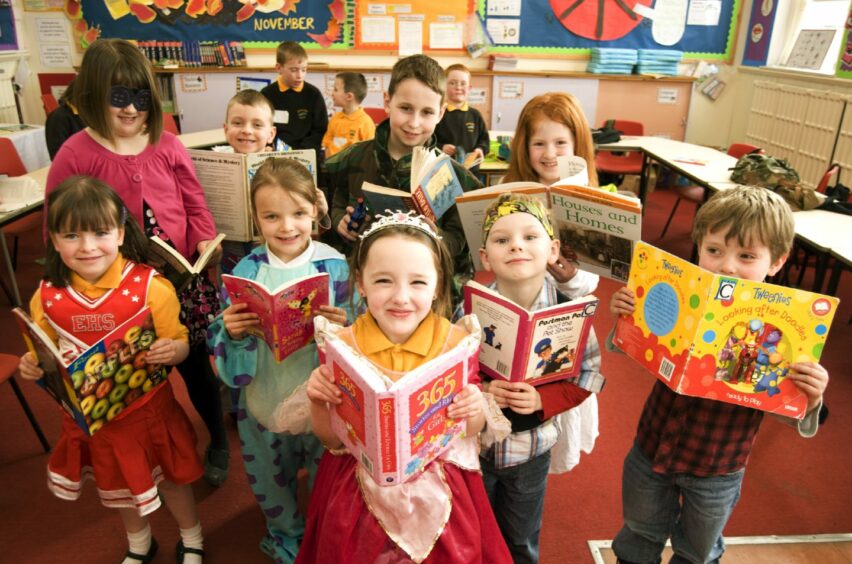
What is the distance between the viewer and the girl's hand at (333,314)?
5.24 feet

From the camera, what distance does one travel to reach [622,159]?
5773 millimetres

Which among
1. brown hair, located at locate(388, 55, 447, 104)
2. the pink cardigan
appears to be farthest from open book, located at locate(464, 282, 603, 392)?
the pink cardigan

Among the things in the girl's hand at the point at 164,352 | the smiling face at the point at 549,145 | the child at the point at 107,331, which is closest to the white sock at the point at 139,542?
the child at the point at 107,331

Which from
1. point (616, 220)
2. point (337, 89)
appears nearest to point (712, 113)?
point (337, 89)

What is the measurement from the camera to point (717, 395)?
4.65 ft

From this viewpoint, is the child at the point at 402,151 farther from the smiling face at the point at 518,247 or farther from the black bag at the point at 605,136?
the black bag at the point at 605,136

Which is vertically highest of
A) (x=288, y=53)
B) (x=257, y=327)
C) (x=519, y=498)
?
(x=288, y=53)

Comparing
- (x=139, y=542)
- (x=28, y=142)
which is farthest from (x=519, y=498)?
(x=28, y=142)

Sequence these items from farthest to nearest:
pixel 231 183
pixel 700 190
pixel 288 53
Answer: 1. pixel 700 190
2. pixel 288 53
3. pixel 231 183

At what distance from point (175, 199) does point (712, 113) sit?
6.46m

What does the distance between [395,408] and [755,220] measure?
969 millimetres

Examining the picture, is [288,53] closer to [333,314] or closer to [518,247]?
[333,314]

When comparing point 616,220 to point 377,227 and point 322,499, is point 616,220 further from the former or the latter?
point 322,499

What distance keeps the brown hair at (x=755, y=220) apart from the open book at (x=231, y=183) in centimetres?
137
